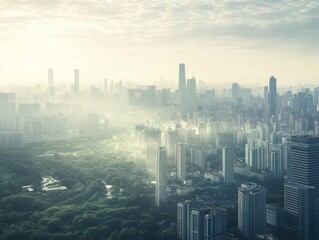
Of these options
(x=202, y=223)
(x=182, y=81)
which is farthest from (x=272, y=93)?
(x=202, y=223)

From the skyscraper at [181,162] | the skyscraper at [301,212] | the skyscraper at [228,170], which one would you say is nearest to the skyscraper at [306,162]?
the skyscraper at [301,212]

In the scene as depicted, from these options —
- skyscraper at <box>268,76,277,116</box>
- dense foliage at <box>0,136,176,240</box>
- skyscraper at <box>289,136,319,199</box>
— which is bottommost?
dense foliage at <box>0,136,176,240</box>

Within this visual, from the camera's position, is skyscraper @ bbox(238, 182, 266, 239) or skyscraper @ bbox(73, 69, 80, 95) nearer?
skyscraper @ bbox(238, 182, 266, 239)

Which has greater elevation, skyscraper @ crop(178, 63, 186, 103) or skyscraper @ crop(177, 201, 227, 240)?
skyscraper @ crop(178, 63, 186, 103)

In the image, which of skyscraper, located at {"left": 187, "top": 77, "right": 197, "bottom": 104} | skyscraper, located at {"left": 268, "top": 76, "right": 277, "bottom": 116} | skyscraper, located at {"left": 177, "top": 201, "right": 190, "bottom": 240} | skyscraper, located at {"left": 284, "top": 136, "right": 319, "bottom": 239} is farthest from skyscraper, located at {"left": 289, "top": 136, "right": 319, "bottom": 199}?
skyscraper, located at {"left": 187, "top": 77, "right": 197, "bottom": 104}

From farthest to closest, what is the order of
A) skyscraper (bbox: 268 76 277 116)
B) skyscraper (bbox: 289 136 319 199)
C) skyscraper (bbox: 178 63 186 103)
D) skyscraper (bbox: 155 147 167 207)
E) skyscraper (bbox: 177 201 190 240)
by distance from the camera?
skyscraper (bbox: 178 63 186 103) < skyscraper (bbox: 268 76 277 116) < skyscraper (bbox: 155 147 167 207) < skyscraper (bbox: 289 136 319 199) < skyscraper (bbox: 177 201 190 240)

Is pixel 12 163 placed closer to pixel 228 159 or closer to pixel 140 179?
pixel 140 179

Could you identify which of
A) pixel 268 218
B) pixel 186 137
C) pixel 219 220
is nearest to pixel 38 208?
pixel 219 220

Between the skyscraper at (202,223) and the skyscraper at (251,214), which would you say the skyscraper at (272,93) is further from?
the skyscraper at (202,223)

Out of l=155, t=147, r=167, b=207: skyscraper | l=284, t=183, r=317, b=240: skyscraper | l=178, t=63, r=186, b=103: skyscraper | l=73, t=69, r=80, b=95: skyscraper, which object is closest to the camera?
l=284, t=183, r=317, b=240: skyscraper

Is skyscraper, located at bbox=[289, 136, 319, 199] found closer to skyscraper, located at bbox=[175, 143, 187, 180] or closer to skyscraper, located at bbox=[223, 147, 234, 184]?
skyscraper, located at bbox=[223, 147, 234, 184]
